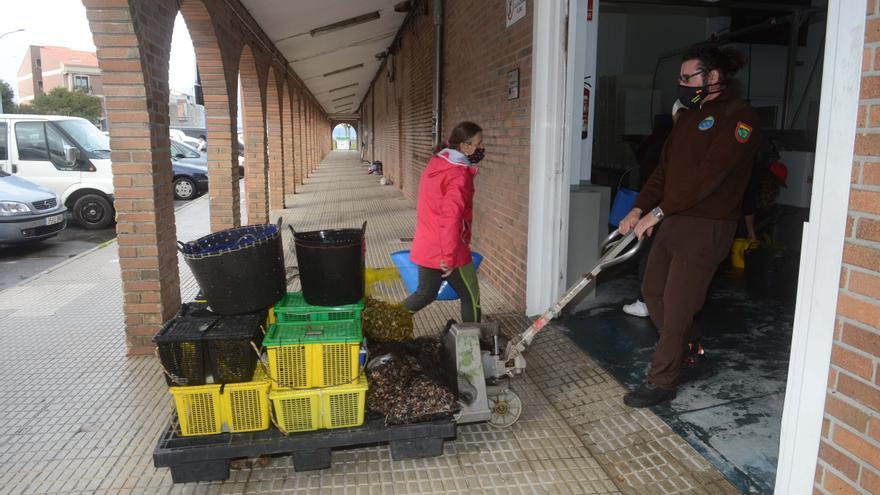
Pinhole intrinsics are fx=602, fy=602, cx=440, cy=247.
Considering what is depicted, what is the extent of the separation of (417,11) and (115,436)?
379 inches

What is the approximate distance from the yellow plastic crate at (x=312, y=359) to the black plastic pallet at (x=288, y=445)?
0.25 meters

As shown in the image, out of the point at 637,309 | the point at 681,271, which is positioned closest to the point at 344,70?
the point at 637,309

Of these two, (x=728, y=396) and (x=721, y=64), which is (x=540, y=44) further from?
(x=728, y=396)

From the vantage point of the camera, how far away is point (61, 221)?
9.33m

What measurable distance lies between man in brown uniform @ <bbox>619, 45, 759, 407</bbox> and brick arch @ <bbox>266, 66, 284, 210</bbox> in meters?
10.4

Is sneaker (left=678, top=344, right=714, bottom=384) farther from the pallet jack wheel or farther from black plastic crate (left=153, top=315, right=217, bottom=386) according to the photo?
black plastic crate (left=153, top=315, right=217, bottom=386)

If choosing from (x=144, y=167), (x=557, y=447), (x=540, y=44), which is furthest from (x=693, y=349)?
(x=144, y=167)

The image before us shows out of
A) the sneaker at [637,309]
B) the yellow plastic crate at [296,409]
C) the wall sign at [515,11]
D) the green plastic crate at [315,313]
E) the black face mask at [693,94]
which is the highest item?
the wall sign at [515,11]

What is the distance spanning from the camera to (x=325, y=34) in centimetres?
1095

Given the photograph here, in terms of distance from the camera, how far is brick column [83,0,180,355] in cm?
405

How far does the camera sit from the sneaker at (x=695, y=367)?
3785 millimetres

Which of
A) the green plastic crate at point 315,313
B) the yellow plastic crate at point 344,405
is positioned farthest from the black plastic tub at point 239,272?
the yellow plastic crate at point 344,405

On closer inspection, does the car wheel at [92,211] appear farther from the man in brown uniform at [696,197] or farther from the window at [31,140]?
the man in brown uniform at [696,197]

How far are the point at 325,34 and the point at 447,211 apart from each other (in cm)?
834
